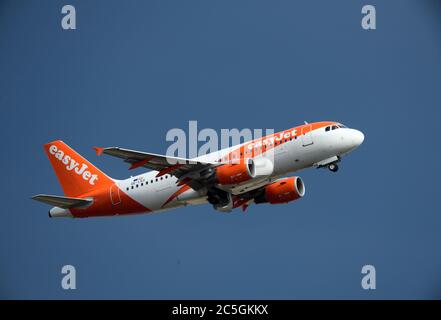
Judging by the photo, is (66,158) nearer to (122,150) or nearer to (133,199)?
(133,199)

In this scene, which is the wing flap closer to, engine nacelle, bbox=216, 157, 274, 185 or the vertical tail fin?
engine nacelle, bbox=216, 157, 274, 185

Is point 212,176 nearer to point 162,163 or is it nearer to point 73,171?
point 162,163

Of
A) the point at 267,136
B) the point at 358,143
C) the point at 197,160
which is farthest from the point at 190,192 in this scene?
the point at 358,143

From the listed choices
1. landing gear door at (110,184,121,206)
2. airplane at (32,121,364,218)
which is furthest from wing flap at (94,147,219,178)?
landing gear door at (110,184,121,206)

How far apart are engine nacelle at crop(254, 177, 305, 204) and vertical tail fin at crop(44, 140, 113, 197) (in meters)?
10.9

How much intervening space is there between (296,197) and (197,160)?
8.28 metres

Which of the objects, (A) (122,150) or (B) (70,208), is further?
(B) (70,208)

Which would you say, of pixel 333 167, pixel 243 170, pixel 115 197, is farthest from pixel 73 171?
pixel 333 167

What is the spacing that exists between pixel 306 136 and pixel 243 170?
4477 mm

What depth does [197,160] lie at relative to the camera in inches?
2174

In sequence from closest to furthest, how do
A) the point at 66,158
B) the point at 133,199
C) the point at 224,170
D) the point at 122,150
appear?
the point at 122,150 < the point at 224,170 < the point at 133,199 < the point at 66,158

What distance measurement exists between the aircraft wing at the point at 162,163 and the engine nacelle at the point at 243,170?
3.51ft

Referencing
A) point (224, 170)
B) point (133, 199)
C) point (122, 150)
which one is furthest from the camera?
point (133, 199)

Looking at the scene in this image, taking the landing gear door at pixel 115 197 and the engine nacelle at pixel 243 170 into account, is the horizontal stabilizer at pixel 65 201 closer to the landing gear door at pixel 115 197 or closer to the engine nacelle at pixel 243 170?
the landing gear door at pixel 115 197
